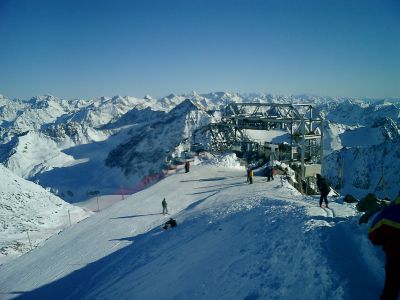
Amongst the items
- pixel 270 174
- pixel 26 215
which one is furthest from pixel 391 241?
pixel 26 215

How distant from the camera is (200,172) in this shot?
36.1 metres

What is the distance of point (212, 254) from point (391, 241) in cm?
749

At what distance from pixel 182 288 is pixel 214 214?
7677 mm

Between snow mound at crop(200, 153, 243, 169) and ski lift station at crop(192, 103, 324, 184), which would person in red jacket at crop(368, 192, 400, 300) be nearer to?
ski lift station at crop(192, 103, 324, 184)

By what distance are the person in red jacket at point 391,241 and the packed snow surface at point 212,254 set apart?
3.07 ft

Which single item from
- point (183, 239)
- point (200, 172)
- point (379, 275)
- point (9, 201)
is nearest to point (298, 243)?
point (379, 275)

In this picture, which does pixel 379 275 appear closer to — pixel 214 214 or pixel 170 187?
pixel 214 214

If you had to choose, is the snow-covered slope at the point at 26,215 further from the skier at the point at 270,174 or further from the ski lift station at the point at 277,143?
the skier at the point at 270,174

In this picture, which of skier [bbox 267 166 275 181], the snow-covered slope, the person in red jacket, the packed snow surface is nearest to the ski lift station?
skier [bbox 267 166 275 181]

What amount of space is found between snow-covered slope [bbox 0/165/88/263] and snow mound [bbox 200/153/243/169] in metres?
31.6

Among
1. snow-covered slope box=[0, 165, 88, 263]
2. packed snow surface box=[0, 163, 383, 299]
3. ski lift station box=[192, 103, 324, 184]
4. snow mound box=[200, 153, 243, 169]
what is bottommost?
snow-covered slope box=[0, 165, 88, 263]

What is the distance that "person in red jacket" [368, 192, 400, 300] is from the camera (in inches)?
267

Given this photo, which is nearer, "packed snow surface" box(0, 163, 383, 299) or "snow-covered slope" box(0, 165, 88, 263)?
"packed snow surface" box(0, 163, 383, 299)

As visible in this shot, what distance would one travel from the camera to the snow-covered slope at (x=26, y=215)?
54900mm
